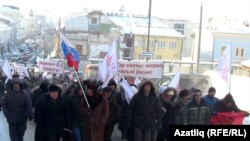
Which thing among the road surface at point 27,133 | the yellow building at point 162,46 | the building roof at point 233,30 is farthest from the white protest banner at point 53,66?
the yellow building at point 162,46

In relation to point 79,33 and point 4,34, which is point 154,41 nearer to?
point 79,33

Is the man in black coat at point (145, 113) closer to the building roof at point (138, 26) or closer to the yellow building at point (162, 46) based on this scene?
the building roof at point (138, 26)

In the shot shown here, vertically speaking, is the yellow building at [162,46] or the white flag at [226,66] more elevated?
the white flag at [226,66]

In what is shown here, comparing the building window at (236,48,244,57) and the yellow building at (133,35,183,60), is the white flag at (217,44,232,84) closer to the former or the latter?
the building window at (236,48,244,57)

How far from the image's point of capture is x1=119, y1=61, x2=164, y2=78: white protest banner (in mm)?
A: 13039

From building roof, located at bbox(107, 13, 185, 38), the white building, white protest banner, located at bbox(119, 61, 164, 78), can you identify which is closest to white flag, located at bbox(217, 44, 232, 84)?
white protest banner, located at bbox(119, 61, 164, 78)

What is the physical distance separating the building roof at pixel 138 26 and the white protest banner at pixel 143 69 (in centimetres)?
5602

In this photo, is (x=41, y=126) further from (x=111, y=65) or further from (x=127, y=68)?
(x=127, y=68)

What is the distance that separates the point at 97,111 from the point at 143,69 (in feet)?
14.1

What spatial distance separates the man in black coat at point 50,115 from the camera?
867 centimetres

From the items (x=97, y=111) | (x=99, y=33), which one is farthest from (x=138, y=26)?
(x=97, y=111)

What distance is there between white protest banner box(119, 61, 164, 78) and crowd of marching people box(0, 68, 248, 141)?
2.75 metres

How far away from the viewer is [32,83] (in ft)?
65.4

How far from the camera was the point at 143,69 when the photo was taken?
43.2 ft
